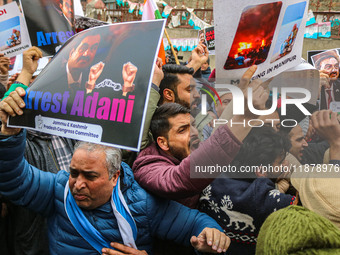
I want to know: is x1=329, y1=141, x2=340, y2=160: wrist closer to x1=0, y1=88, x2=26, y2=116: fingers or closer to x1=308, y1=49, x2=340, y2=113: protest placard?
x1=308, y1=49, x2=340, y2=113: protest placard

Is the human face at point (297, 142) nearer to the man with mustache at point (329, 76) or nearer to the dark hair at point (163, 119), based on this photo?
the man with mustache at point (329, 76)

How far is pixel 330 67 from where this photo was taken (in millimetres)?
3184

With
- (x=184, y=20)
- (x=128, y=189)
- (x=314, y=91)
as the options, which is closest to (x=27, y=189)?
(x=128, y=189)

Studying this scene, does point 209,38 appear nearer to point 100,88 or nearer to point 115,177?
point 115,177

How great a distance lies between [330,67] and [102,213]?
291 cm

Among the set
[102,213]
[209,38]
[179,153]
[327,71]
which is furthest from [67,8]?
[327,71]

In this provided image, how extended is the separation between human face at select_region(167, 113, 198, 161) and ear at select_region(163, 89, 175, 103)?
0.61 meters

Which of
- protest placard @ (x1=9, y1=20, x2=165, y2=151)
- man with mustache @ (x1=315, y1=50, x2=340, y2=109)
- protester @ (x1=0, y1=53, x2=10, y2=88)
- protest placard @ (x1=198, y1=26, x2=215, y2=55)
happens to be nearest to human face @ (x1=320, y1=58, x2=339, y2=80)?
man with mustache @ (x1=315, y1=50, x2=340, y2=109)

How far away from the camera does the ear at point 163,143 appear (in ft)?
5.48

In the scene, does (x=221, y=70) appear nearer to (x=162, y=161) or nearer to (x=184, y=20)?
(x=162, y=161)

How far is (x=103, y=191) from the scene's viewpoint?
1.41m

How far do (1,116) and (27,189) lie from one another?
389 mm

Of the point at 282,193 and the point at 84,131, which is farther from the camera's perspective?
the point at 282,193

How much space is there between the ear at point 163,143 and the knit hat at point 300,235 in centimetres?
87
